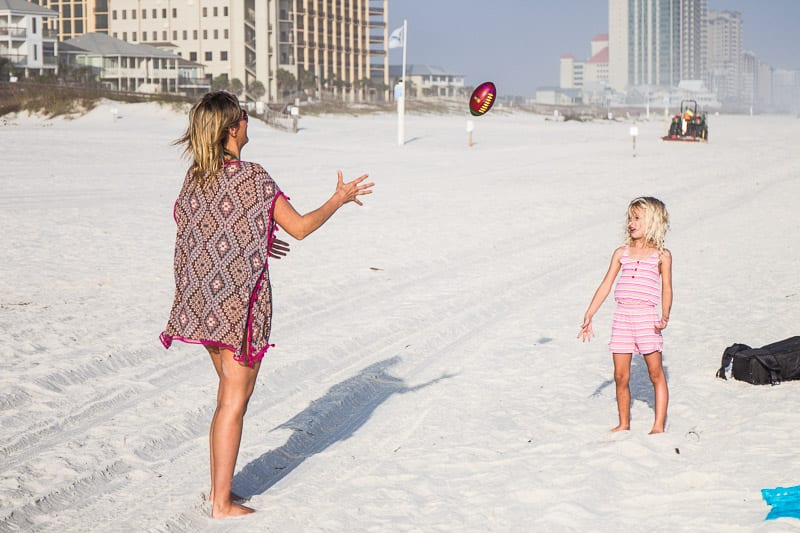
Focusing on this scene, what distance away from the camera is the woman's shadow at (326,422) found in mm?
5355

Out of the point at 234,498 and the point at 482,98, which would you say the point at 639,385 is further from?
the point at 234,498

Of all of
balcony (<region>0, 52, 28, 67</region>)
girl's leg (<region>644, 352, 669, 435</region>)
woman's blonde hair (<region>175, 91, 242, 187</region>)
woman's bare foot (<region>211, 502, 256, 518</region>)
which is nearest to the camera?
woman's blonde hair (<region>175, 91, 242, 187</region>)

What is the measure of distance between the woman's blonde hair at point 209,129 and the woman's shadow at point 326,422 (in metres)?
1.62

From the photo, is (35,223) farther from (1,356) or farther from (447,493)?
(447,493)

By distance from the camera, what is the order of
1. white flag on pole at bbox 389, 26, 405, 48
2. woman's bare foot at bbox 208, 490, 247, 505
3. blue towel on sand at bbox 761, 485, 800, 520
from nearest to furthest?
blue towel on sand at bbox 761, 485, 800, 520, woman's bare foot at bbox 208, 490, 247, 505, white flag on pole at bbox 389, 26, 405, 48

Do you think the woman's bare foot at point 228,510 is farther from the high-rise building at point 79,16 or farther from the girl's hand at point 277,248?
the high-rise building at point 79,16

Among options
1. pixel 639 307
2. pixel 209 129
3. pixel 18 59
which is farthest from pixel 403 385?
pixel 18 59

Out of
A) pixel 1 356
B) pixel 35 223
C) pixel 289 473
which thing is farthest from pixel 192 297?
pixel 35 223

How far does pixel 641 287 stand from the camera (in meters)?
5.50

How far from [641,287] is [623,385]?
1.84 feet

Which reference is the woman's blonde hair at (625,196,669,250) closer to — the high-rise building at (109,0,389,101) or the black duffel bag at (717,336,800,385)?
the black duffel bag at (717,336,800,385)

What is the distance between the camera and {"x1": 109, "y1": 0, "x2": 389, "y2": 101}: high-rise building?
10125 cm

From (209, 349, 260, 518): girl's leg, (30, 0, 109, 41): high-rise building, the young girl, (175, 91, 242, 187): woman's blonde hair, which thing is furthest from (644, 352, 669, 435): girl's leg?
(30, 0, 109, 41): high-rise building

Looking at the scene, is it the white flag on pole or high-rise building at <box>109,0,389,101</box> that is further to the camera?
high-rise building at <box>109,0,389,101</box>
